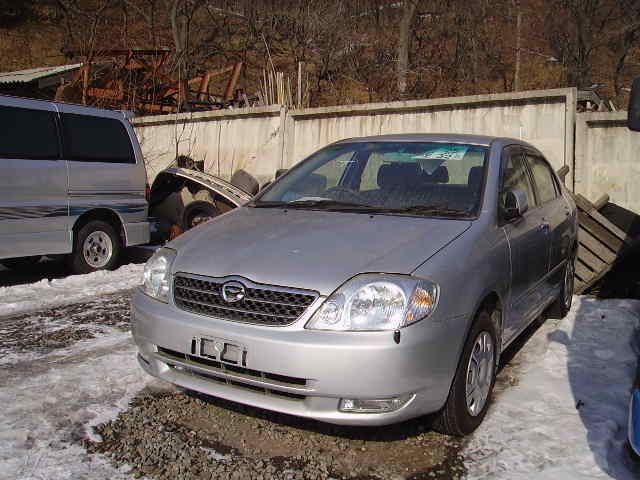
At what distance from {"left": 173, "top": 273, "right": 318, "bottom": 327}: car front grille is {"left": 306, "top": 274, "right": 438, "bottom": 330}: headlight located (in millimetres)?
108

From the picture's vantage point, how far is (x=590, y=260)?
6.14m

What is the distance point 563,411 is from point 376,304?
5.13 ft

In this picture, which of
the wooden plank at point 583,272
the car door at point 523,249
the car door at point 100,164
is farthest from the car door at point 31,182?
the wooden plank at point 583,272

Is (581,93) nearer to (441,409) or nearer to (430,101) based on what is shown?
(430,101)

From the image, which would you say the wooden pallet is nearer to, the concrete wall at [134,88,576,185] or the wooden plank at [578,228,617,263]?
the wooden plank at [578,228,617,263]

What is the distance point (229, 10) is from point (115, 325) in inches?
1126

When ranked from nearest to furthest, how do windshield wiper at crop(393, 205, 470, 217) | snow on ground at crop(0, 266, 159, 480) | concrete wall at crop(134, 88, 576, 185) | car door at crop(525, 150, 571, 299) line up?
snow on ground at crop(0, 266, 159, 480) → windshield wiper at crop(393, 205, 470, 217) → car door at crop(525, 150, 571, 299) → concrete wall at crop(134, 88, 576, 185)

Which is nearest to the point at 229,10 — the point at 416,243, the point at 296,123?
the point at 296,123

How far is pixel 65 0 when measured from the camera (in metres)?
34.8

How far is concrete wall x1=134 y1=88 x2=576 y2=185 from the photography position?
26.1 feet

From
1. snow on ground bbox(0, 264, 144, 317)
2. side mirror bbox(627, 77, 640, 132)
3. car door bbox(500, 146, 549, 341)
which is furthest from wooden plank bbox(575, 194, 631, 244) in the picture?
snow on ground bbox(0, 264, 144, 317)

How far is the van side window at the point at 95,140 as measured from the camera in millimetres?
6820

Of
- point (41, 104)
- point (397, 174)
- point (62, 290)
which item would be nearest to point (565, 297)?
point (397, 174)

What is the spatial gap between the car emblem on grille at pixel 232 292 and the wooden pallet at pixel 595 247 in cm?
461
